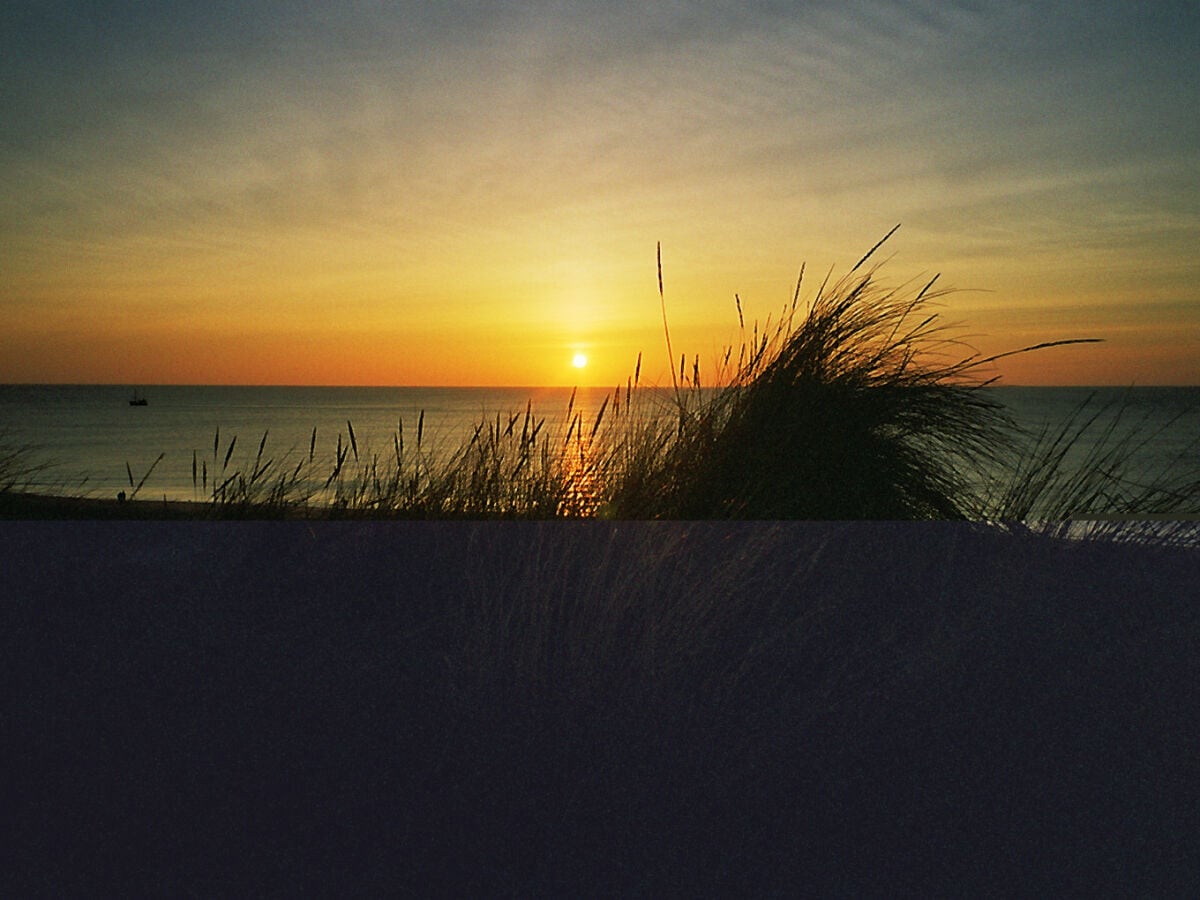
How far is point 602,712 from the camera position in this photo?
247 cm

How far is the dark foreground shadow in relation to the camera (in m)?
1.83

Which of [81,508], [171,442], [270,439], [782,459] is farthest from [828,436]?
[171,442]

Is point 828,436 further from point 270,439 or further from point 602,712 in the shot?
point 270,439

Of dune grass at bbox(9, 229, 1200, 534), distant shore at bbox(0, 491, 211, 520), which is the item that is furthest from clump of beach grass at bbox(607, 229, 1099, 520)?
distant shore at bbox(0, 491, 211, 520)

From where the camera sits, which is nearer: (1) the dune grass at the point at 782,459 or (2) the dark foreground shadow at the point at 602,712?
(2) the dark foreground shadow at the point at 602,712

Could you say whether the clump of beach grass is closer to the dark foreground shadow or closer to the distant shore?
the dark foreground shadow

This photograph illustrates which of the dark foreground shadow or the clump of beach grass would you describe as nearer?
the dark foreground shadow

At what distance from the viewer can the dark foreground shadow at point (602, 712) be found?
71.9 inches

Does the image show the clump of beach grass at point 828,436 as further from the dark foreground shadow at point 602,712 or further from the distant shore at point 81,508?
the distant shore at point 81,508

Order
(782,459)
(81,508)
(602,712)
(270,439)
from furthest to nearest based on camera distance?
(270,439)
(81,508)
(782,459)
(602,712)

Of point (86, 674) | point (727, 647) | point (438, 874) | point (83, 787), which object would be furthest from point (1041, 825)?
point (86, 674)

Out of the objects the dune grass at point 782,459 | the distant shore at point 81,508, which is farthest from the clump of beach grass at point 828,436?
the distant shore at point 81,508

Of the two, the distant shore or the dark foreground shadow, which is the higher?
the distant shore

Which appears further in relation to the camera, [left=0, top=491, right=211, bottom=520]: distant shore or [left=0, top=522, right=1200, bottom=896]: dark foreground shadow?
[left=0, top=491, right=211, bottom=520]: distant shore
